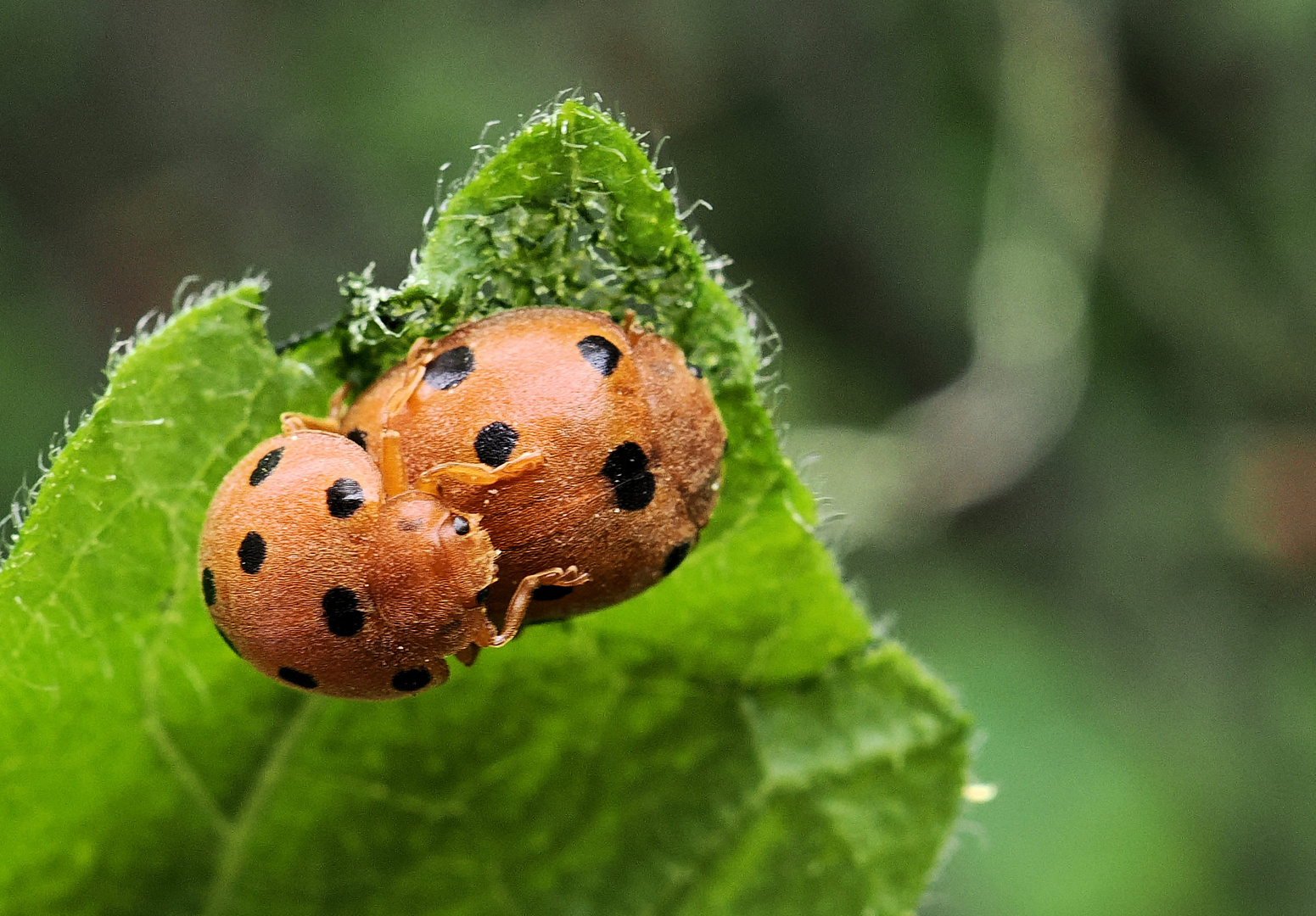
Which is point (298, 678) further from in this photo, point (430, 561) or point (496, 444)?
point (496, 444)

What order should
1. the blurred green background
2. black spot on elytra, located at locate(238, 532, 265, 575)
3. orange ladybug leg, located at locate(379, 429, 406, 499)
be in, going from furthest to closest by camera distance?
the blurred green background → orange ladybug leg, located at locate(379, 429, 406, 499) → black spot on elytra, located at locate(238, 532, 265, 575)

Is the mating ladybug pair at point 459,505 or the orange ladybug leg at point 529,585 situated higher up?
the mating ladybug pair at point 459,505

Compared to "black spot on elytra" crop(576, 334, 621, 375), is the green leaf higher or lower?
lower

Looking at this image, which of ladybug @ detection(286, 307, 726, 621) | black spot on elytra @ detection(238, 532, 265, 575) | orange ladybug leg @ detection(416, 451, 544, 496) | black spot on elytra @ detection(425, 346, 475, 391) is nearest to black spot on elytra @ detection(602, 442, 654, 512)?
ladybug @ detection(286, 307, 726, 621)

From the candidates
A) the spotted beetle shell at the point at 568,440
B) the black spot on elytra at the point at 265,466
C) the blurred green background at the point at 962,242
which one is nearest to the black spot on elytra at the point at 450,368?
the spotted beetle shell at the point at 568,440

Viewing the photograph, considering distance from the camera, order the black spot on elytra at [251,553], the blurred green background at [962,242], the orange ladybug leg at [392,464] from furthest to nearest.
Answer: the blurred green background at [962,242]
the orange ladybug leg at [392,464]
the black spot on elytra at [251,553]

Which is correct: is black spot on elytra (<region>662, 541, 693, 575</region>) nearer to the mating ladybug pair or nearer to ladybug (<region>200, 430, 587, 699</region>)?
the mating ladybug pair

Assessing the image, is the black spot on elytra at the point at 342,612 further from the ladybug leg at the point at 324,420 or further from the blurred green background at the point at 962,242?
the blurred green background at the point at 962,242

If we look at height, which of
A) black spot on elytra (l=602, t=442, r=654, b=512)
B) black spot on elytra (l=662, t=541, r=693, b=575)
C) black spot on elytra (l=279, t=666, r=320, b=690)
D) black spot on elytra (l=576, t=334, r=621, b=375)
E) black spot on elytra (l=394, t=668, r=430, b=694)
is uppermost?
black spot on elytra (l=576, t=334, r=621, b=375)

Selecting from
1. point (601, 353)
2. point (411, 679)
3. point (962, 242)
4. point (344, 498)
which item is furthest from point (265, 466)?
point (962, 242)

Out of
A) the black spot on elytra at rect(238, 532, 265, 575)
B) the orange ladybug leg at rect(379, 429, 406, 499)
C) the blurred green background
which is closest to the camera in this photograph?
the black spot on elytra at rect(238, 532, 265, 575)
